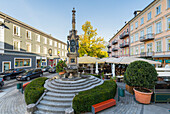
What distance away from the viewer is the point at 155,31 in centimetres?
1512

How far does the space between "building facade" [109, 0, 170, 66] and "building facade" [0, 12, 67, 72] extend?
27.0 metres

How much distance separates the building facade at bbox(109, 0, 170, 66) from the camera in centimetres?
1308

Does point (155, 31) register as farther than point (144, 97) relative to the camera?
Yes

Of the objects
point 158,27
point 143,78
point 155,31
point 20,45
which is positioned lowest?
point 143,78

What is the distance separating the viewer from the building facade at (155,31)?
1308 centimetres

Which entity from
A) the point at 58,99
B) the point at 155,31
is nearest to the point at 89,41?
the point at 155,31

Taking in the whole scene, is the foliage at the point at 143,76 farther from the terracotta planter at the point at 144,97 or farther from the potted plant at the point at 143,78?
the terracotta planter at the point at 144,97

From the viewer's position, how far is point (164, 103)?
213 inches

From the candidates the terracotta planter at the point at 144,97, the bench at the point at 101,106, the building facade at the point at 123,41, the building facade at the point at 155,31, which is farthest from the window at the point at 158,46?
the bench at the point at 101,106

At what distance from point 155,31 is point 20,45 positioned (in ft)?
94.8

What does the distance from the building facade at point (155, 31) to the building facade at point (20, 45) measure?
88.6ft

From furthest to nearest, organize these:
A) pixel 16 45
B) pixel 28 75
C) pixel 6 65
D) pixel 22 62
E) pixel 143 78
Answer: pixel 22 62, pixel 16 45, pixel 6 65, pixel 28 75, pixel 143 78

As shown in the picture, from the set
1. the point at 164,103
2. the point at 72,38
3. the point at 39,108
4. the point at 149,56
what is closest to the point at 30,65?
the point at 72,38

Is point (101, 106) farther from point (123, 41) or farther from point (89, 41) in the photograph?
point (123, 41)
